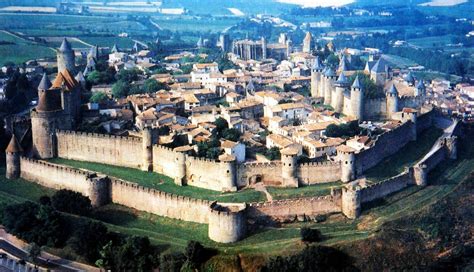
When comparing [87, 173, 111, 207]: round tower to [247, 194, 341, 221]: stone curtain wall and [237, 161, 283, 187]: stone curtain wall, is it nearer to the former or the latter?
[237, 161, 283, 187]: stone curtain wall

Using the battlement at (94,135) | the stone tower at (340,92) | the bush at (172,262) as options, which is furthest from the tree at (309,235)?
the stone tower at (340,92)

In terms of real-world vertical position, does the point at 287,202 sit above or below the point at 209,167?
below

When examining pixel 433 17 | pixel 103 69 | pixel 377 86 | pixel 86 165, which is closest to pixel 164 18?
pixel 433 17

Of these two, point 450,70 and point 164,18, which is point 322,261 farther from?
point 164,18

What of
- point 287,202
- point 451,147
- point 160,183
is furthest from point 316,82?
point 287,202

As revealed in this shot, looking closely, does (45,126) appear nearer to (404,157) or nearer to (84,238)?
(84,238)

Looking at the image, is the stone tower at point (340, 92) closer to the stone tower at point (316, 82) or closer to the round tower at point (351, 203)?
the stone tower at point (316, 82)
